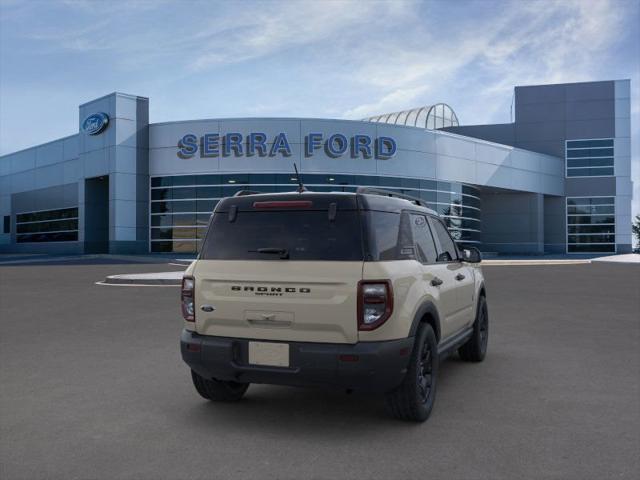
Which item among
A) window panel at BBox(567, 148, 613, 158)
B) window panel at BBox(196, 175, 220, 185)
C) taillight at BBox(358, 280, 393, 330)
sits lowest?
taillight at BBox(358, 280, 393, 330)

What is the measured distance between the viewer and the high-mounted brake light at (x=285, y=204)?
466 cm

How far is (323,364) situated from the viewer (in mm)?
4293

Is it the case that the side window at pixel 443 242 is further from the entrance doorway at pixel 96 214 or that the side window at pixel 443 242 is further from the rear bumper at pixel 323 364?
the entrance doorway at pixel 96 214

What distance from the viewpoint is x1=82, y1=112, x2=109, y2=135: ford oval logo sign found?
3788 cm

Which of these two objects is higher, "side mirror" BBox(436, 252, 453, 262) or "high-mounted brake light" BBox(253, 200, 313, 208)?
"high-mounted brake light" BBox(253, 200, 313, 208)

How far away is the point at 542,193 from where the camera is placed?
4794 centimetres

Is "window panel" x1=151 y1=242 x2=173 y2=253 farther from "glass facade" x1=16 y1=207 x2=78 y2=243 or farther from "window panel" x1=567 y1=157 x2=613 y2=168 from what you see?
"window panel" x1=567 y1=157 x2=613 y2=168

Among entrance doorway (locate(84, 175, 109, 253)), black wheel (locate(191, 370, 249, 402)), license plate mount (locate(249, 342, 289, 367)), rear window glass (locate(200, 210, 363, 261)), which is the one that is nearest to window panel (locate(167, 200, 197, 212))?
entrance doorway (locate(84, 175, 109, 253))

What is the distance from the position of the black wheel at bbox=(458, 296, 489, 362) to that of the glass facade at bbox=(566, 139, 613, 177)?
46737 mm

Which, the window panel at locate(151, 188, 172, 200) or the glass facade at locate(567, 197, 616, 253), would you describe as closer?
→ the window panel at locate(151, 188, 172, 200)

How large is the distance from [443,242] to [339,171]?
3029 cm

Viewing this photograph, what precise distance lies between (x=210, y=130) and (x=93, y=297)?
23.5 m

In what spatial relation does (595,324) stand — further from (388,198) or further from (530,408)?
(388,198)

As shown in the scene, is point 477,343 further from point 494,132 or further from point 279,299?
point 494,132
